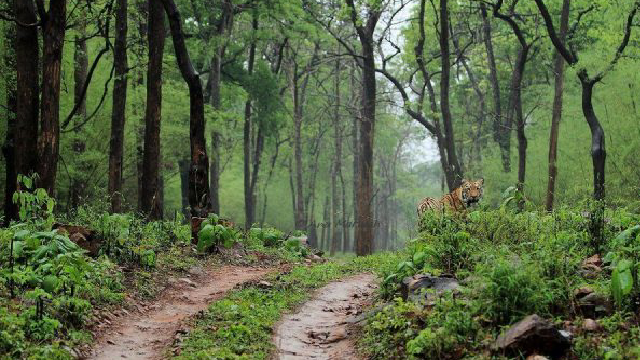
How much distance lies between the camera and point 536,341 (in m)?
5.44

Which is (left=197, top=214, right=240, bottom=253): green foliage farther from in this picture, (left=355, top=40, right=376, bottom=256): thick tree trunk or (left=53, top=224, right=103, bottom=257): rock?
(left=355, top=40, right=376, bottom=256): thick tree trunk

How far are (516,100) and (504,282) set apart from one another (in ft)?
75.9

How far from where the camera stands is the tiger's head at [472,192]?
591 inches

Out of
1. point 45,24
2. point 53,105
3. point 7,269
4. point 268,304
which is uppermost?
point 45,24

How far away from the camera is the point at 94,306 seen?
8.04 meters

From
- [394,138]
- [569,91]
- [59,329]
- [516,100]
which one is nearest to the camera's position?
[59,329]

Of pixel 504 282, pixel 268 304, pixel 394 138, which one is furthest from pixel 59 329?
pixel 394 138

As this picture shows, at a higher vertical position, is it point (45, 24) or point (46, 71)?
point (45, 24)

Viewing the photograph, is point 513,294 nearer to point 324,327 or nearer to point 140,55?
Answer: point 324,327

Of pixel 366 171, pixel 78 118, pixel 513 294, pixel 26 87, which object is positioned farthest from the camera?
pixel 366 171

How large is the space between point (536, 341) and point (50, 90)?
32.0 feet

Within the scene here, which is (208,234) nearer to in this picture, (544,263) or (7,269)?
(7,269)

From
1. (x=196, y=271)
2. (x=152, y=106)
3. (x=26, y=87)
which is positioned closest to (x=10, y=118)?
(x=26, y=87)

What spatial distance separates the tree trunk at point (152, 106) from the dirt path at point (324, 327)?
263 inches
